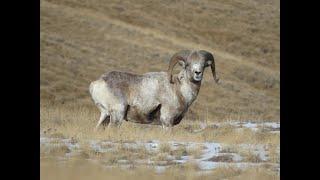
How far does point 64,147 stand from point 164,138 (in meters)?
2.25

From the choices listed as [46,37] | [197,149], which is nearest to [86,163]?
[197,149]

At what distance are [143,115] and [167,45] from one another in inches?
269

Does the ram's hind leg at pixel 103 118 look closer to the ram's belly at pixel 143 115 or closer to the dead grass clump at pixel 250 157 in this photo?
the ram's belly at pixel 143 115

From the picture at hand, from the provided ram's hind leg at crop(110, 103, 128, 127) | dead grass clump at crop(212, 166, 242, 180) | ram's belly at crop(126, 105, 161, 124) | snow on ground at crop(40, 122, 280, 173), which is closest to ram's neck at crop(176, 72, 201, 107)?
ram's belly at crop(126, 105, 161, 124)

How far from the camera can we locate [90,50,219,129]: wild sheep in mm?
15680

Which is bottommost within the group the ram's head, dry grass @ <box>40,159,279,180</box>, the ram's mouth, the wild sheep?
dry grass @ <box>40,159,279,180</box>

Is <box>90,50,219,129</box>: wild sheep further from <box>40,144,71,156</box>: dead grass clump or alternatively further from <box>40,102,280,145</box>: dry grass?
<box>40,144,71,156</box>: dead grass clump

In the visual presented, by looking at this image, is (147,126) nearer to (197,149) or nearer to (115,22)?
(197,149)

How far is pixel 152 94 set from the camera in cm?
1578

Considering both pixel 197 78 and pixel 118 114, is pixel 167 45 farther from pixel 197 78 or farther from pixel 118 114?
pixel 118 114

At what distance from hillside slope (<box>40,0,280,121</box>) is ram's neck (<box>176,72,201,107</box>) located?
0.46 m

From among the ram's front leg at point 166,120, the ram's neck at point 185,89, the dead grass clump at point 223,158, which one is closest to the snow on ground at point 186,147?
the dead grass clump at point 223,158

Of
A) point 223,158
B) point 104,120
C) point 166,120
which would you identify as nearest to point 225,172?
point 223,158

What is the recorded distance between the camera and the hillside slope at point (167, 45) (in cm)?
1889
